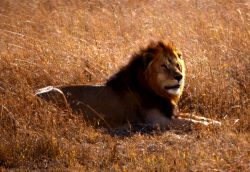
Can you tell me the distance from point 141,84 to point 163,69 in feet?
0.96

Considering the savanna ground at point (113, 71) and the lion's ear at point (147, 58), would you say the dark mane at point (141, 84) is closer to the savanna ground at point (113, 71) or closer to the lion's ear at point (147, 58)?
the lion's ear at point (147, 58)

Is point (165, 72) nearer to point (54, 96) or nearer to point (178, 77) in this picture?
point (178, 77)

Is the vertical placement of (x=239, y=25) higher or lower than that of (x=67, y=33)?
higher

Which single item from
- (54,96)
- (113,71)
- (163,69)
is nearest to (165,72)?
(163,69)

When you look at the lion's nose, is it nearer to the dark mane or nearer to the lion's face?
the lion's face

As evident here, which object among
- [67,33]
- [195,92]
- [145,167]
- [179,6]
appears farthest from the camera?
[179,6]

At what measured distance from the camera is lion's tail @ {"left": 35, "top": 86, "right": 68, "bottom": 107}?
23.9ft

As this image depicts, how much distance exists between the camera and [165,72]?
7410 millimetres

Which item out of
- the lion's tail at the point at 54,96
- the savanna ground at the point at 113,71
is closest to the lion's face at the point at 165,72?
the savanna ground at the point at 113,71

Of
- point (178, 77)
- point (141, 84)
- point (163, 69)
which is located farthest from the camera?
point (141, 84)

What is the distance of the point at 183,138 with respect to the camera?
22.1ft

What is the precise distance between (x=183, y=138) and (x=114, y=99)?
103 cm

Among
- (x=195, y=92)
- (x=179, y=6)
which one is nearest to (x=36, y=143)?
(x=195, y=92)

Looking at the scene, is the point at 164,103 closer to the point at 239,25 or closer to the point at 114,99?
the point at 114,99
